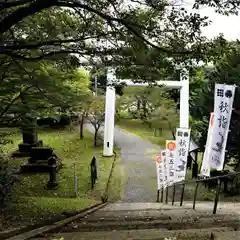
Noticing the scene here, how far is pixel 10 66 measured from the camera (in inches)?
306

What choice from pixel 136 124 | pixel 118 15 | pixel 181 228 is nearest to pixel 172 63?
pixel 118 15

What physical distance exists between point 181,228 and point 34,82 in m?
5.68

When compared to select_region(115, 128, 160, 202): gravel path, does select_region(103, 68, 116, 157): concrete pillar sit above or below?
above

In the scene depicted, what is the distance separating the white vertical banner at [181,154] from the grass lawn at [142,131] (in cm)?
1376

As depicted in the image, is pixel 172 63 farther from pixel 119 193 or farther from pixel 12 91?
pixel 119 193

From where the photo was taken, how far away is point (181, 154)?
11.1 metres

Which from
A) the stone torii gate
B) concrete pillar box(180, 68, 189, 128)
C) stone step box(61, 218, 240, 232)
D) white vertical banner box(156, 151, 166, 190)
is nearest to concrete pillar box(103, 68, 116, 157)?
the stone torii gate

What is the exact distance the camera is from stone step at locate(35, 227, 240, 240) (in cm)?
317

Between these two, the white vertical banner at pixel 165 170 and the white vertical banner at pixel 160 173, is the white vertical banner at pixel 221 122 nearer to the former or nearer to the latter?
the white vertical banner at pixel 165 170

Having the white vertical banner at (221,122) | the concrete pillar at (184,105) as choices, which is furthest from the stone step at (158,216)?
the concrete pillar at (184,105)

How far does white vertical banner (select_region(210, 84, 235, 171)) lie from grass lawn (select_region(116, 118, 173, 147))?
17.2 metres

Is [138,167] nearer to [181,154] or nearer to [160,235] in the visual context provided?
[181,154]

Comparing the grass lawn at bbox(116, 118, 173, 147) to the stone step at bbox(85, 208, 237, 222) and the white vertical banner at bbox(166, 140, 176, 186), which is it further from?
the stone step at bbox(85, 208, 237, 222)

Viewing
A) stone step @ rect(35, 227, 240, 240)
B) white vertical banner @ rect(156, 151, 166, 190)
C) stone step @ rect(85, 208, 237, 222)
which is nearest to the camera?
stone step @ rect(35, 227, 240, 240)
